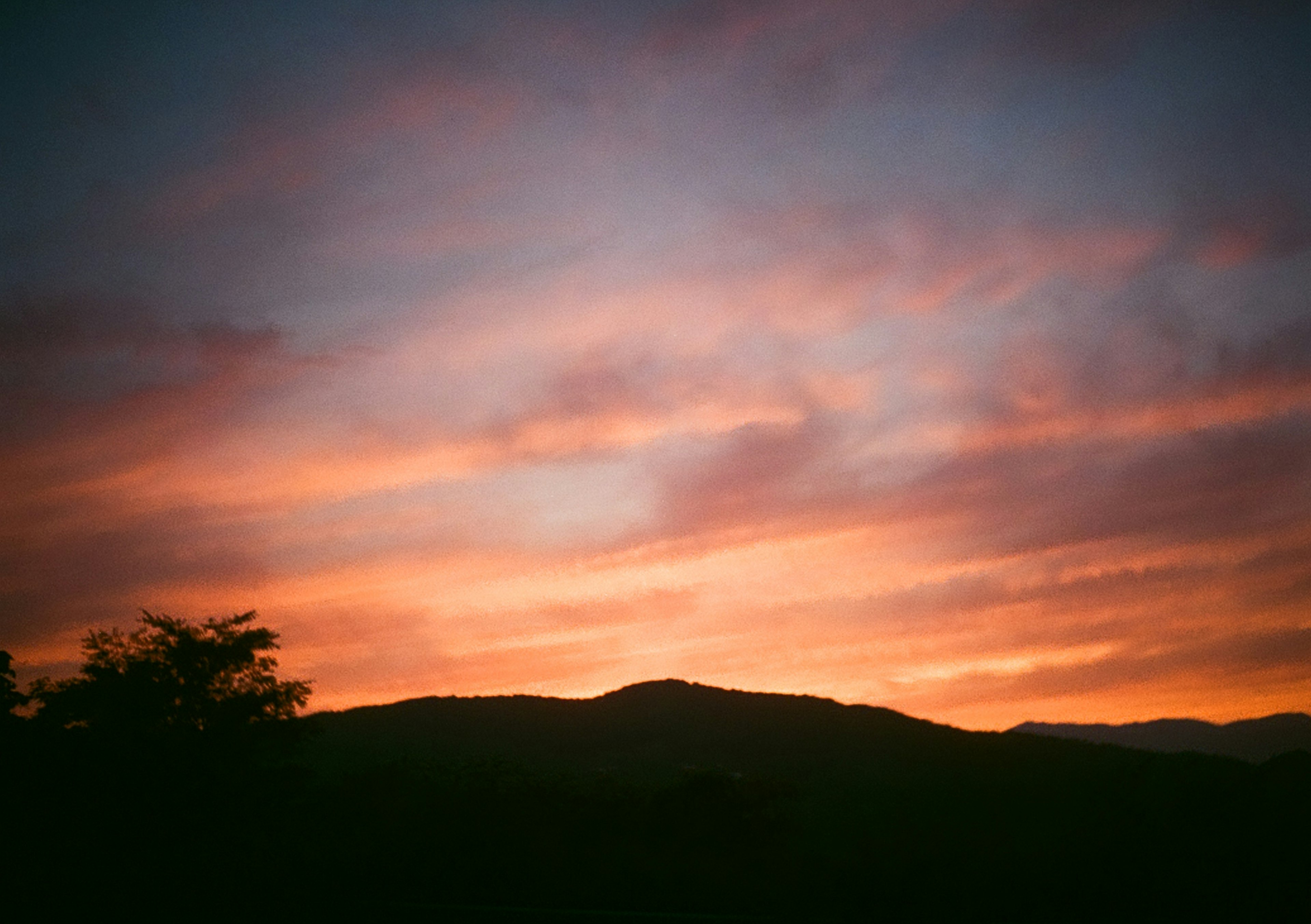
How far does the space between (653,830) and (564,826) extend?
454 cm

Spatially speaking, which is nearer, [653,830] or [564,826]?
[564,826]

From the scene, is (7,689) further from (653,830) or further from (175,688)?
(653,830)

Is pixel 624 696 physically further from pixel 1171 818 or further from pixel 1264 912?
pixel 1264 912

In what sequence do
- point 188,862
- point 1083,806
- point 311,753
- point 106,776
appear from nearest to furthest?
point 188,862 → point 106,776 → point 1083,806 → point 311,753

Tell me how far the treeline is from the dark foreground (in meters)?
0.16

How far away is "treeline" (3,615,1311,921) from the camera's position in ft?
72.7

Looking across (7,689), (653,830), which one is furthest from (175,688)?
(653,830)

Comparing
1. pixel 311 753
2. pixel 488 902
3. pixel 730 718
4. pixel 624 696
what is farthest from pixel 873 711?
pixel 488 902

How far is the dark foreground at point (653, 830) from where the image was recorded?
2148 centimetres

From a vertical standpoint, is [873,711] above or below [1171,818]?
above

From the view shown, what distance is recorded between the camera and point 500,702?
3826 inches

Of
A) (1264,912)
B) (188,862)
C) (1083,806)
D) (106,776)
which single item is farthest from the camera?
(1083,806)

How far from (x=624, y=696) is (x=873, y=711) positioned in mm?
27416

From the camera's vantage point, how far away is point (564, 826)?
4153 cm
